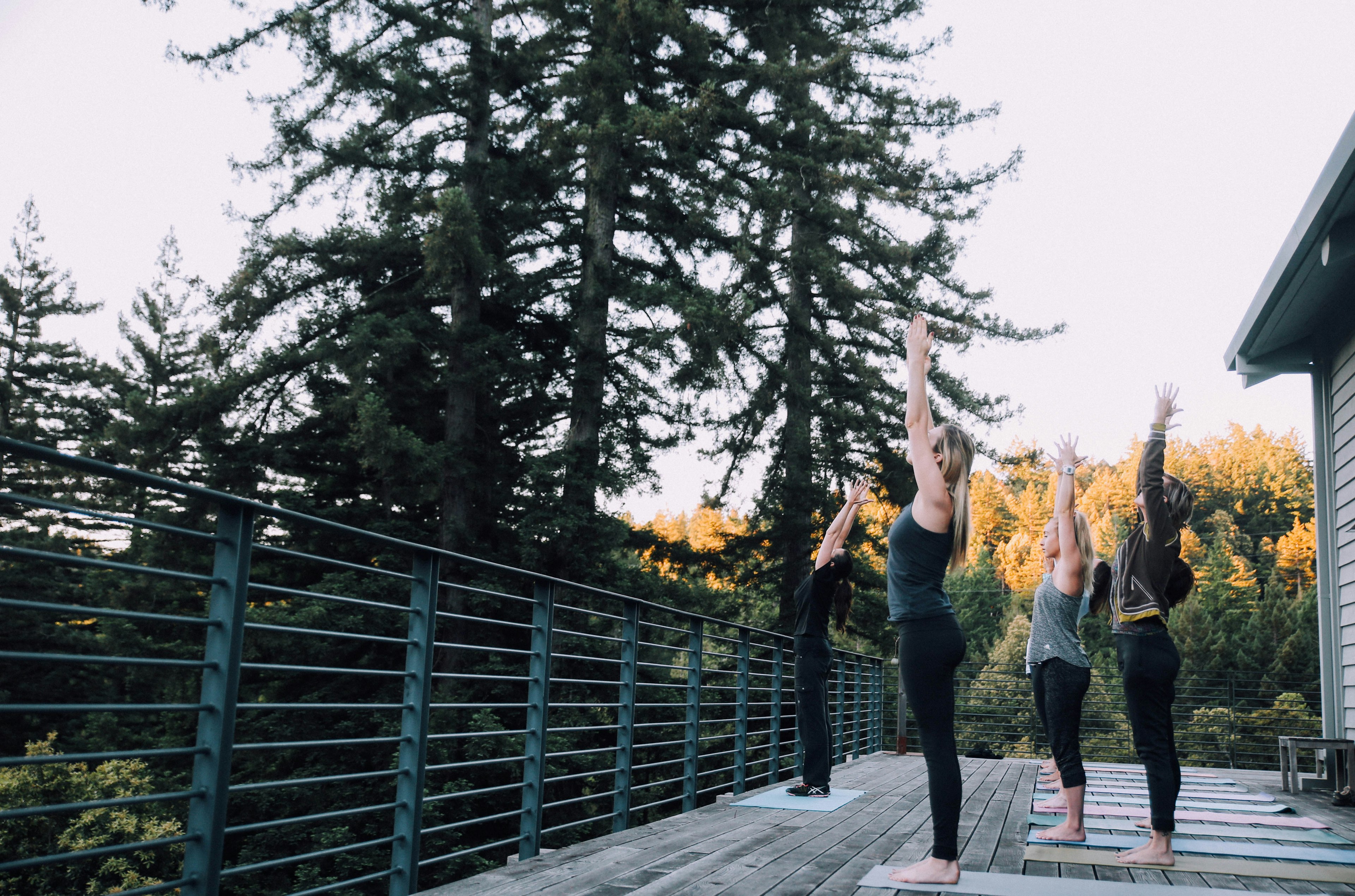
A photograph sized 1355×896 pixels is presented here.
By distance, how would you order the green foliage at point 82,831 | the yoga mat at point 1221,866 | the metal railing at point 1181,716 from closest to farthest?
the yoga mat at point 1221,866
the metal railing at point 1181,716
the green foliage at point 82,831

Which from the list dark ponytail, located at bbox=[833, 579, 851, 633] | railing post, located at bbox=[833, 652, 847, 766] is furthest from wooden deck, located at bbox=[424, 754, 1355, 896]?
railing post, located at bbox=[833, 652, 847, 766]

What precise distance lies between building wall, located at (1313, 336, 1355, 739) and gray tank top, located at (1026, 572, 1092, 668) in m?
3.78

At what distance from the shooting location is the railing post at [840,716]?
8.62 m

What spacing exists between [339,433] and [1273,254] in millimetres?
12439

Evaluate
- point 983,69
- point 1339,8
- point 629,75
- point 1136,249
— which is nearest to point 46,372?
point 629,75

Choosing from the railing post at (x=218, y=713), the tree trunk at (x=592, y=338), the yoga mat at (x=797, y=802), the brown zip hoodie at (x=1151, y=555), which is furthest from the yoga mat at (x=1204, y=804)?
the tree trunk at (x=592, y=338)

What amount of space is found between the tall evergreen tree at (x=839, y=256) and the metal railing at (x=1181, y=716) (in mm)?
4084

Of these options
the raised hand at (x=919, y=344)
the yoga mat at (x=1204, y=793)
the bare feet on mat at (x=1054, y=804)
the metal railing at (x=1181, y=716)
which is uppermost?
the raised hand at (x=919, y=344)

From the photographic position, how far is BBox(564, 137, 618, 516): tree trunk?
12.7 metres

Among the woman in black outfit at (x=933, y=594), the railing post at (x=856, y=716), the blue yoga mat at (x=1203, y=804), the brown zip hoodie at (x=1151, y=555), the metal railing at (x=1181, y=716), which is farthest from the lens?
the metal railing at (x=1181, y=716)

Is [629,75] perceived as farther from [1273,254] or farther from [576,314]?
[1273,254]

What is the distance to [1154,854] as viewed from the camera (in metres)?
3.48

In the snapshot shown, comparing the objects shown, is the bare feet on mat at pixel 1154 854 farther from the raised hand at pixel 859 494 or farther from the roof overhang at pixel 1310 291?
the roof overhang at pixel 1310 291

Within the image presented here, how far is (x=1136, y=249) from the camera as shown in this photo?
61406mm
